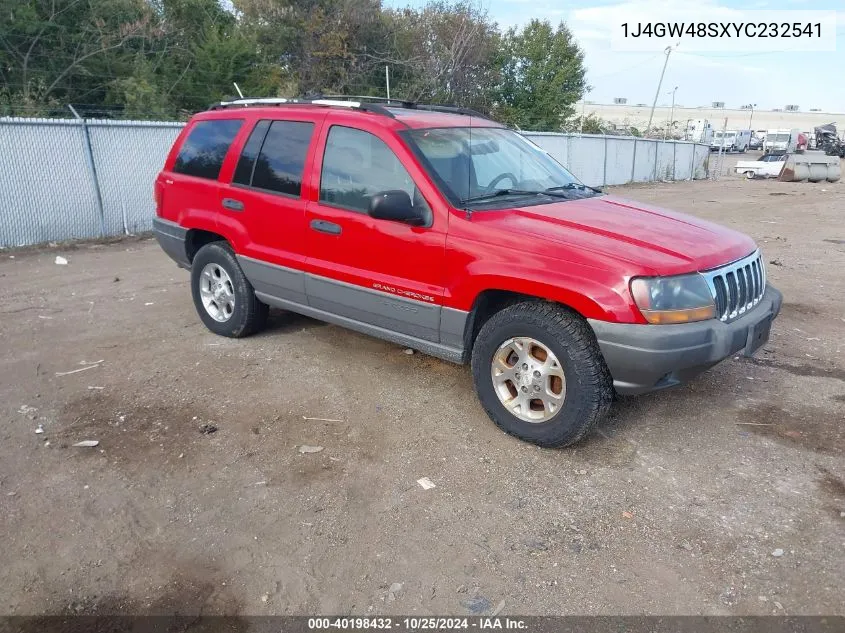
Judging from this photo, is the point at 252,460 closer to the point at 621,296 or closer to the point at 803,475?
the point at 621,296

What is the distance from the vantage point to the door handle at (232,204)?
204 inches

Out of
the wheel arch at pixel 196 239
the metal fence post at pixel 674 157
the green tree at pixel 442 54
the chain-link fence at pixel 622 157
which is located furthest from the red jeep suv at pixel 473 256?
the metal fence post at pixel 674 157

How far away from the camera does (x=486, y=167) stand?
14.8 ft

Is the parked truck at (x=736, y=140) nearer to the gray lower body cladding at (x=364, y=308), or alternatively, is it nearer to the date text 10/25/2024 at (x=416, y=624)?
the gray lower body cladding at (x=364, y=308)

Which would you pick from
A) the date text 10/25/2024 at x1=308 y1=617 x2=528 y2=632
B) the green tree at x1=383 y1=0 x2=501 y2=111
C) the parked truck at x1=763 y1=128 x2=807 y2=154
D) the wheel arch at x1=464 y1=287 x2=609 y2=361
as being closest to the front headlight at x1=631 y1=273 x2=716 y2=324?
the wheel arch at x1=464 y1=287 x2=609 y2=361

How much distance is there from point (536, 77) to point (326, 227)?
3122 centimetres

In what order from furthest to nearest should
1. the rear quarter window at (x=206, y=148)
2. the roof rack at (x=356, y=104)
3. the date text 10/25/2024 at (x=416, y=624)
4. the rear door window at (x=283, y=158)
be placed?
the rear quarter window at (x=206, y=148), the rear door window at (x=283, y=158), the roof rack at (x=356, y=104), the date text 10/25/2024 at (x=416, y=624)

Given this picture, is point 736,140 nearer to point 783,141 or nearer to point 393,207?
point 783,141

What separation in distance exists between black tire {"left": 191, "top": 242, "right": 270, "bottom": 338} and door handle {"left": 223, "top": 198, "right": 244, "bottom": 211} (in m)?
0.37

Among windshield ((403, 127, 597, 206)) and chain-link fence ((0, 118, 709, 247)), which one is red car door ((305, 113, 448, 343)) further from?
chain-link fence ((0, 118, 709, 247))

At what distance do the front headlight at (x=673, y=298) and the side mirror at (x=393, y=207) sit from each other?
1.39m

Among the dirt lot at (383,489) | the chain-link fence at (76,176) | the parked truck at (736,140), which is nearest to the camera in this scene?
the dirt lot at (383,489)

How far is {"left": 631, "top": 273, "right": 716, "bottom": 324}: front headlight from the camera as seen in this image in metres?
3.40

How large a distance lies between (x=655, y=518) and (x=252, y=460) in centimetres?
220
